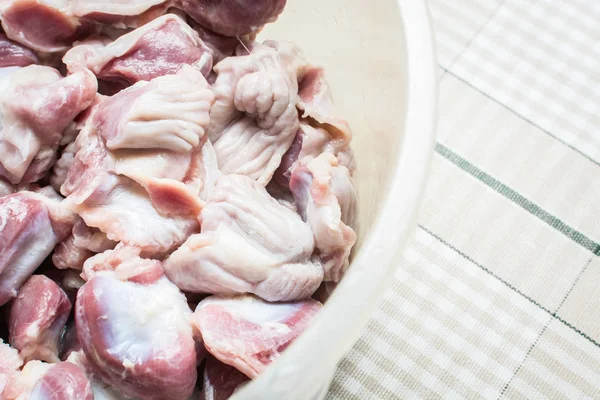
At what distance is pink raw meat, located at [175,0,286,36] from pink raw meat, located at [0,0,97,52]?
163 mm

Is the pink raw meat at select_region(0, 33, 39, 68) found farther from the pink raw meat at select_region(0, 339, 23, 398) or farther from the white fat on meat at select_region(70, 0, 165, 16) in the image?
the pink raw meat at select_region(0, 339, 23, 398)

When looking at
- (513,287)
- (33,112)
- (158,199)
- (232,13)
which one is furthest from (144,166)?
(513,287)

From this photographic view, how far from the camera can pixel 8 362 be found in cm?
82

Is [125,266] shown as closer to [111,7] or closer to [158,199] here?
[158,199]

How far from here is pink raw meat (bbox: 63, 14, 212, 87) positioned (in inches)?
37.2

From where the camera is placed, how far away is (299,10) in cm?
116

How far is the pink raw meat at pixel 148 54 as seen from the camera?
3.10ft

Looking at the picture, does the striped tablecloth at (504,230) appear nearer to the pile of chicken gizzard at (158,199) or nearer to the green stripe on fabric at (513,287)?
the green stripe on fabric at (513,287)

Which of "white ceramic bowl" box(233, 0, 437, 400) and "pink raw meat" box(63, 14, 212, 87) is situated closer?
"white ceramic bowl" box(233, 0, 437, 400)

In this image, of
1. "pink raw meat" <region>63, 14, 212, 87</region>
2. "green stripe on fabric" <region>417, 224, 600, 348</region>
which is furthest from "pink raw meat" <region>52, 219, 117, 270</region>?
"green stripe on fabric" <region>417, 224, 600, 348</region>

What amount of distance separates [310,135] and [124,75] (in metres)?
0.28

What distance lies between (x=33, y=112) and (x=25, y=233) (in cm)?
16

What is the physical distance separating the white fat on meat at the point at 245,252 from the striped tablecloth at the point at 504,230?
0.33 meters

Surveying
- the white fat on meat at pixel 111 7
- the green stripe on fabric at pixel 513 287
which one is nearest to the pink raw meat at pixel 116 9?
the white fat on meat at pixel 111 7
